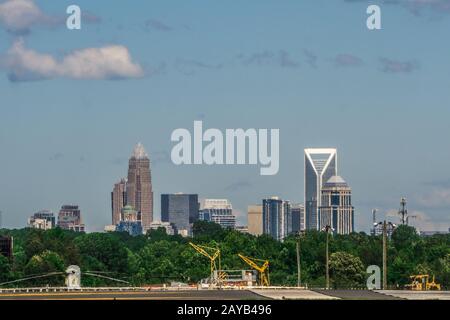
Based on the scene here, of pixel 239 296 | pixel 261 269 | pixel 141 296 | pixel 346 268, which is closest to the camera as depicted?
pixel 239 296

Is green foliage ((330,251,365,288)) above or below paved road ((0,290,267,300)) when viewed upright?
above

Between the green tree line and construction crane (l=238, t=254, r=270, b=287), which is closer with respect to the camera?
construction crane (l=238, t=254, r=270, b=287)

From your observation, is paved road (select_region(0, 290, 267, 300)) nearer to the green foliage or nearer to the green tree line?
the green tree line

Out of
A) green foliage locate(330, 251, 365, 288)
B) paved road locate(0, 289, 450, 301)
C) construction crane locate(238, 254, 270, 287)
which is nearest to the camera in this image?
paved road locate(0, 289, 450, 301)

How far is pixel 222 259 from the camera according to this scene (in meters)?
166

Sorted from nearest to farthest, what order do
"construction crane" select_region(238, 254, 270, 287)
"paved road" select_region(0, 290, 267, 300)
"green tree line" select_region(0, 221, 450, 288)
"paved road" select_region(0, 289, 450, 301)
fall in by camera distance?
"paved road" select_region(0, 289, 450, 301) → "paved road" select_region(0, 290, 267, 300) → "construction crane" select_region(238, 254, 270, 287) → "green tree line" select_region(0, 221, 450, 288)

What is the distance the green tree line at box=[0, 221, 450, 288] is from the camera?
148m

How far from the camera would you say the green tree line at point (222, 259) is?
486 ft

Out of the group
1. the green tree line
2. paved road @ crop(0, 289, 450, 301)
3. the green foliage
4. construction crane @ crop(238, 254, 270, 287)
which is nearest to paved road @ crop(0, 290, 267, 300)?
paved road @ crop(0, 289, 450, 301)

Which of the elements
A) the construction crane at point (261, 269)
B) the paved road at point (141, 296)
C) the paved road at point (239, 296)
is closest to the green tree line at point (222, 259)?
the construction crane at point (261, 269)

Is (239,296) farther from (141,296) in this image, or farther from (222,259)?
(222,259)

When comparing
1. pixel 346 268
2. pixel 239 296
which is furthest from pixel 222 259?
pixel 239 296

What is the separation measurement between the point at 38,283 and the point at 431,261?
48014mm
